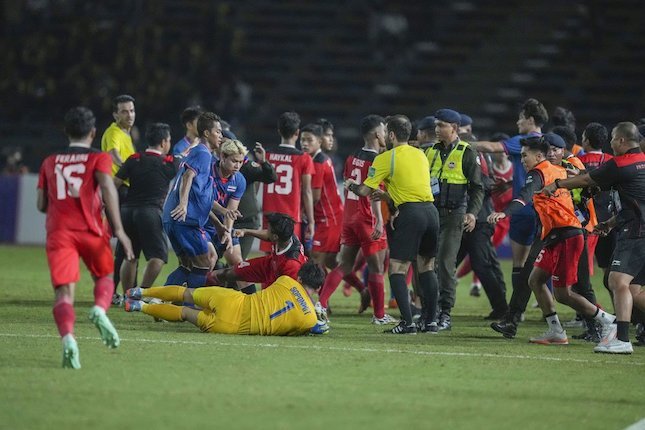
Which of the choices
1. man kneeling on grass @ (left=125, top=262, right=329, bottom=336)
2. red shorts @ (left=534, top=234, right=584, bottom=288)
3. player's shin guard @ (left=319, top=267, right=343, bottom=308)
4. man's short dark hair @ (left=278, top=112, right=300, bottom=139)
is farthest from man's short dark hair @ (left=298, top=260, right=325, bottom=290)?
man's short dark hair @ (left=278, top=112, right=300, bottom=139)

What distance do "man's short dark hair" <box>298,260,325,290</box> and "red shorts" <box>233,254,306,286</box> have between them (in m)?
0.30

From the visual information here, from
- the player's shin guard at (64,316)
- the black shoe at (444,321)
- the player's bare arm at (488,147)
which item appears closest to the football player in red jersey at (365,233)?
the black shoe at (444,321)

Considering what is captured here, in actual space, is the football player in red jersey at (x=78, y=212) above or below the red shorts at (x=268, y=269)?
above

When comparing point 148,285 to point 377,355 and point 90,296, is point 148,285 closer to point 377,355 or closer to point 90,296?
point 90,296

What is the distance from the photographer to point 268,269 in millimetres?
11555

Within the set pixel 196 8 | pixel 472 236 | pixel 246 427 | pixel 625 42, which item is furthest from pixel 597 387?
pixel 196 8

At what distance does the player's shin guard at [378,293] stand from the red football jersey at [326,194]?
1.62 m

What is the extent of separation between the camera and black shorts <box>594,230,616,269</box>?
13.1 m

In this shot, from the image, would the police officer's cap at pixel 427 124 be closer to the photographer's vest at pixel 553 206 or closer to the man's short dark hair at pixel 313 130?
the man's short dark hair at pixel 313 130

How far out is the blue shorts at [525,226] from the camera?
13.3 m

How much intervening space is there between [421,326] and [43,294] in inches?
207

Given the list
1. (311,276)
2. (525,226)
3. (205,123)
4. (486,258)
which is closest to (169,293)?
(311,276)

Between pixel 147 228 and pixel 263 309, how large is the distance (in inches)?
119

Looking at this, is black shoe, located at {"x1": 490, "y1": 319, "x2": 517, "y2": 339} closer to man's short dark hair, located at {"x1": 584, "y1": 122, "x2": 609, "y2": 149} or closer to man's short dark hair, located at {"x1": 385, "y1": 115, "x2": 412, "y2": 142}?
man's short dark hair, located at {"x1": 385, "y1": 115, "x2": 412, "y2": 142}
